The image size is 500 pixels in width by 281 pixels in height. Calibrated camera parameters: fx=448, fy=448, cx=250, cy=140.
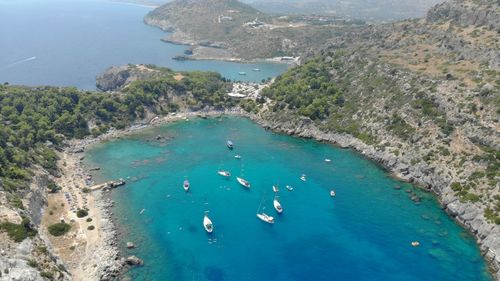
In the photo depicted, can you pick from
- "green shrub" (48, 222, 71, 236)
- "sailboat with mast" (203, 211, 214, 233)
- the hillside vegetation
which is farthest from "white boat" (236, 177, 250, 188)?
"green shrub" (48, 222, 71, 236)

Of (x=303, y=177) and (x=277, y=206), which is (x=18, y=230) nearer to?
(x=277, y=206)

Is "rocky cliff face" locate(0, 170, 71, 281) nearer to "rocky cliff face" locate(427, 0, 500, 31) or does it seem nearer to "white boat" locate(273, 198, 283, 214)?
"white boat" locate(273, 198, 283, 214)

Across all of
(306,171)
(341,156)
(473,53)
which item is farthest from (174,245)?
(473,53)

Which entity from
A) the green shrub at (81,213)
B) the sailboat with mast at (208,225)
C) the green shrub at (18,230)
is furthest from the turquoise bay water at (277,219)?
the green shrub at (18,230)

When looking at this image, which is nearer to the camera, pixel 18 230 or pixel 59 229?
pixel 18 230

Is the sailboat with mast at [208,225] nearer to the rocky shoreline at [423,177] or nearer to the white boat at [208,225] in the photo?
the white boat at [208,225]

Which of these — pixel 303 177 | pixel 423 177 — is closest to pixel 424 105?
pixel 423 177
